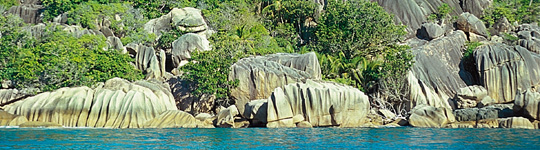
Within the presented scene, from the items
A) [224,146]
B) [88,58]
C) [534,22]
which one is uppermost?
[534,22]

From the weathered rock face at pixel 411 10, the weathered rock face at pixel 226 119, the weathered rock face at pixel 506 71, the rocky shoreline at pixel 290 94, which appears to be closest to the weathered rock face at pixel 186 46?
the rocky shoreline at pixel 290 94

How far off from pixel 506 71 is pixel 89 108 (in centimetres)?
2970

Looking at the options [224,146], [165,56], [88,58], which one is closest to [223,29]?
[165,56]

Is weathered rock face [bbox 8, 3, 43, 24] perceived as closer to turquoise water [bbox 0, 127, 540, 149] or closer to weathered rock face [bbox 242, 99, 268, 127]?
weathered rock face [bbox 242, 99, 268, 127]

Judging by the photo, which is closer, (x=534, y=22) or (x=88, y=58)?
(x=88, y=58)

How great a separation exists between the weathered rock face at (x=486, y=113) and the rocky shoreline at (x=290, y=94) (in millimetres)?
59

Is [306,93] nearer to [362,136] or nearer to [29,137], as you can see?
[362,136]

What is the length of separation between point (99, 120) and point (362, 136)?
49.5 ft

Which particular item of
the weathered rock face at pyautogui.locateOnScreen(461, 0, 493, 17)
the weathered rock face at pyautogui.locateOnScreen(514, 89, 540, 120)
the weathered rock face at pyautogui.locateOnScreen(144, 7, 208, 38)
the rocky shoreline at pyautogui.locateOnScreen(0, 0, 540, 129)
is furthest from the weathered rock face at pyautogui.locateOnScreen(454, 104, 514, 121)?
the weathered rock face at pyautogui.locateOnScreen(461, 0, 493, 17)

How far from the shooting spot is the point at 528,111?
35281 millimetres

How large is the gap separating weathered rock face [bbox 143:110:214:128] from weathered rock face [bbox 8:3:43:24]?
26.9m

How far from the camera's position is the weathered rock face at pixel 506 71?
45.5m

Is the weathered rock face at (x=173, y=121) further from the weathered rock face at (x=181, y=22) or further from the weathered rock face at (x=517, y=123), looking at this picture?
the weathered rock face at (x=517, y=123)

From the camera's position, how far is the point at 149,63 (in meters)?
45.0
